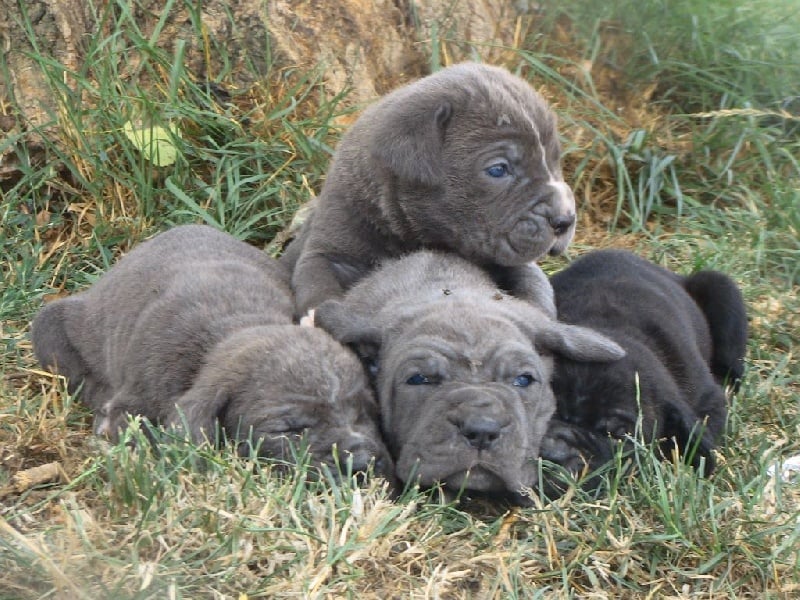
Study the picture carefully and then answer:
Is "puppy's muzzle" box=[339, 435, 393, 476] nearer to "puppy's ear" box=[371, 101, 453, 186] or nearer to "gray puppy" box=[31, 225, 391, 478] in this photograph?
"gray puppy" box=[31, 225, 391, 478]

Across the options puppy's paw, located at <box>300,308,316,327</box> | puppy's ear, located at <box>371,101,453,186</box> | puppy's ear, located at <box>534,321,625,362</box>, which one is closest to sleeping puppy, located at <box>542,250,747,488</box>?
puppy's ear, located at <box>534,321,625,362</box>

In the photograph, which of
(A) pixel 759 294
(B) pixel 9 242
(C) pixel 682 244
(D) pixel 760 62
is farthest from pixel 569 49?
(B) pixel 9 242

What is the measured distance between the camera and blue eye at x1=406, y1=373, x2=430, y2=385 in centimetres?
494

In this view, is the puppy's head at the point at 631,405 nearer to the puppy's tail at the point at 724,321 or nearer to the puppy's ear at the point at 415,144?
the puppy's tail at the point at 724,321

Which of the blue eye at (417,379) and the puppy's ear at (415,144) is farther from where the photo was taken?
the puppy's ear at (415,144)

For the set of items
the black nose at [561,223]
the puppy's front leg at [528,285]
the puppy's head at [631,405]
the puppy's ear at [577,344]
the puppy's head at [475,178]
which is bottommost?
the puppy's head at [631,405]

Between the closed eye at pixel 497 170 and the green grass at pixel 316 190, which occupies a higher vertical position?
the closed eye at pixel 497 170

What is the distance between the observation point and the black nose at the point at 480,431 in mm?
4637

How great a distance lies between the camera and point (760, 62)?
8.80m

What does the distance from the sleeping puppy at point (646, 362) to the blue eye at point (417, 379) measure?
593mm

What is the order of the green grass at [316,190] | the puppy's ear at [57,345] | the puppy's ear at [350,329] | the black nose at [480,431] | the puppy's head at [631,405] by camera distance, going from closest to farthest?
the green grass at [316,190] < the black nose at [480,431] < the puppy's head at [631,405] < the puppy's ear at [350,329] < the puppy's ear at [57,345]

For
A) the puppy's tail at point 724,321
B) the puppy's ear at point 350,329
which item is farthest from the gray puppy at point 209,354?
the puppy's tail at point 724,321

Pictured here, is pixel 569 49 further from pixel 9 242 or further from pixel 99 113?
pixel 9 242

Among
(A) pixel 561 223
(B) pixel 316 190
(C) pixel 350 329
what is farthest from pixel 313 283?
(B) pixel 316 190
